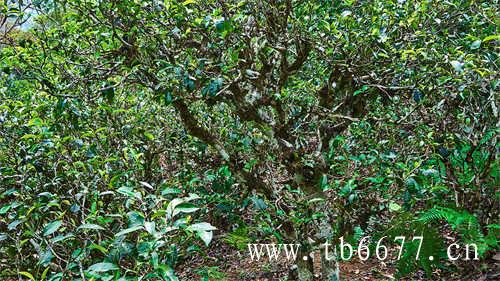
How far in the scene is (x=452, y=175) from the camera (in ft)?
9.44

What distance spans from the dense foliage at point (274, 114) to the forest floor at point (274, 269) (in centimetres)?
12

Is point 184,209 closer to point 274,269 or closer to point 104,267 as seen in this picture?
point 104,267

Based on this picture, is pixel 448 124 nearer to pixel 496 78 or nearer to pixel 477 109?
pixel 477 109

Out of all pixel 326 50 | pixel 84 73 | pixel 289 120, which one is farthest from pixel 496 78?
pixel 84 73

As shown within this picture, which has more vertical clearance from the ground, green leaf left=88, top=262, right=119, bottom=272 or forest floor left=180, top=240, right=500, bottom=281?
green leaf left=88, top=262, right=119, bottom=272

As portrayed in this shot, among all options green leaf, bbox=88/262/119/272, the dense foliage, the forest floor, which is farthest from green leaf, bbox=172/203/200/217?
the forest floor

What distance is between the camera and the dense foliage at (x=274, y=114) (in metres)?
2.54

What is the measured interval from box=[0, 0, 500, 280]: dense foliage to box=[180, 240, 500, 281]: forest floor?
0.12 meters

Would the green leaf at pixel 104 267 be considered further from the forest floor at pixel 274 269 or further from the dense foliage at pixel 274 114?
the forest floor at pixel 274 269

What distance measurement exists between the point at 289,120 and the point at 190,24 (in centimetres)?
106

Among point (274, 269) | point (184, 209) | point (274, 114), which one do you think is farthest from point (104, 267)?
point (274, 269)

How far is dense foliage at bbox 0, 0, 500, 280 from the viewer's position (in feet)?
8.32

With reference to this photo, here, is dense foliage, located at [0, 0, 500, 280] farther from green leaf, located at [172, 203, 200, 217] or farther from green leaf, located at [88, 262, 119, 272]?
green leaf, located at [172, 203, 200, 217]

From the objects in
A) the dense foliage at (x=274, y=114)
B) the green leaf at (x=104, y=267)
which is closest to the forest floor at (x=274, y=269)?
the dense foliage at (x=274, y=114)
